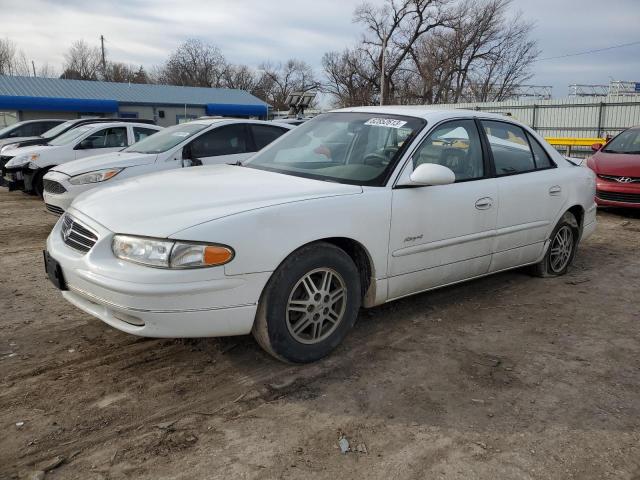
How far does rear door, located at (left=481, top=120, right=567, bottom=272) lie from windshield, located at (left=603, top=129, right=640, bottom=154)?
18.0ft

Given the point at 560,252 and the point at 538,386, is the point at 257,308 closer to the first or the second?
the point at 538,386

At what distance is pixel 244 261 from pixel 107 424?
42.2 inches

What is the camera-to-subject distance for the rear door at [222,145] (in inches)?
298

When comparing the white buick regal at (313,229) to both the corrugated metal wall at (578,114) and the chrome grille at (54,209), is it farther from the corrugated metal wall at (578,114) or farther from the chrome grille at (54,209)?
the corrugated metal wall at (578,114)

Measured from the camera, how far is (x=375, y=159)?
12.7ft

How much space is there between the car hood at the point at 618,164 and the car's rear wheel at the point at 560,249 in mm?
4048

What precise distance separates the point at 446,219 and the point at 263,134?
192 inches

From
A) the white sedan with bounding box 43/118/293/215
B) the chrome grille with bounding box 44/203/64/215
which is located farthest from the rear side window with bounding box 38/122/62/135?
the chrome grille with bounding box 44/203/64/215

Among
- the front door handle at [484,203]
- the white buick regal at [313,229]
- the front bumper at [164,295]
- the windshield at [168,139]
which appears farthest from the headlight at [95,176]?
the front door handle at [484,203]

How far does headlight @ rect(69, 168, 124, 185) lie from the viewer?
23.2ft

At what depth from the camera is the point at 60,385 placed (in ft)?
10.2

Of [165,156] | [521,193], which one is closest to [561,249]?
[521,193]

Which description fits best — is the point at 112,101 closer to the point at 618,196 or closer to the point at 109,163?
the point at 109,163

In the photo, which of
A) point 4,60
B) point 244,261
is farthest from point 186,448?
point 4,60
